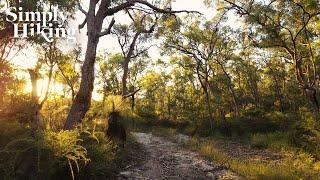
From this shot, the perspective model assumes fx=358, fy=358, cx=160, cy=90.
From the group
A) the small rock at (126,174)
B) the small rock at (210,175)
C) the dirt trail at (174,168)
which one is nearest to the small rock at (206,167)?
the dirt trail at (174,168)

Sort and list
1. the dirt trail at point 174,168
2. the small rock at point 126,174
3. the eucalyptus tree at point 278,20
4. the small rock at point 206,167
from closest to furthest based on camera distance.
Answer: the small rock at point 126,174 → the dirt trail at point 174,168 → the small rock at point 206,167 → the eucalyptus tree at point 278,20

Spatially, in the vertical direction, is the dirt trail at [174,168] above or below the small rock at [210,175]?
above

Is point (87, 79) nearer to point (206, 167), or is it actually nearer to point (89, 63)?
point (89, 63)

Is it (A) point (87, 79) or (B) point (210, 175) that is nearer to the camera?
(B) point (210, 175)

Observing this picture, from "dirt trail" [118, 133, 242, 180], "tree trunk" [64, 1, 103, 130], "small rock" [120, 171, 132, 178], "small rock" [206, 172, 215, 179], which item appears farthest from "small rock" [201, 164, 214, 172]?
"tree trunk" [64, 1, 103, 130]

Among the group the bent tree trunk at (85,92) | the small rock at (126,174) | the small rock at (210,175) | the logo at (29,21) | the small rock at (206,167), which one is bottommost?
the small rock at (210,175)

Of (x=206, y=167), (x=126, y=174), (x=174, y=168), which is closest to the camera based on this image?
(x=126, y=174)

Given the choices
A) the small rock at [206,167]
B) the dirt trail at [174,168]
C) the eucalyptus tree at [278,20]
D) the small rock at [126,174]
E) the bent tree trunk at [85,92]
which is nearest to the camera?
the small rock at [126,174]

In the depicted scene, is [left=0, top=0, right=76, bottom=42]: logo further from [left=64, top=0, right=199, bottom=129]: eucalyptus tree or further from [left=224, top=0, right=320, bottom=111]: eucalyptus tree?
[left=224, top=0, right=320, bottom=111]: eucalyptus tree

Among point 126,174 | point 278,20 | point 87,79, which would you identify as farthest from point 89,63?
point 278,20

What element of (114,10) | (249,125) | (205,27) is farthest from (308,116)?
(205,27)

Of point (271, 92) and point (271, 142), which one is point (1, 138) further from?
point (271, 92)

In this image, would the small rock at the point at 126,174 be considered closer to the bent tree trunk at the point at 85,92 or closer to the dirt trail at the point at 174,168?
the dirt trail at the point at 174,168

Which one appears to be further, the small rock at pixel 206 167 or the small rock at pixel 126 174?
the small rock at pixel 206 167
